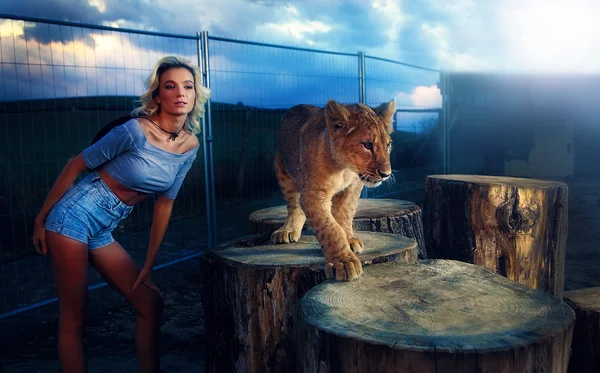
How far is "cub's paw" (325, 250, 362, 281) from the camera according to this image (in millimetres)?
2553

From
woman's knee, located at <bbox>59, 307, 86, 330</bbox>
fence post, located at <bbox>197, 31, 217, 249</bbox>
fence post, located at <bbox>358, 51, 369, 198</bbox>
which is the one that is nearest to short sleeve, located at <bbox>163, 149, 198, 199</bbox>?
woman's knee, located at <bbox>59, 307, 86, 330</bbox>

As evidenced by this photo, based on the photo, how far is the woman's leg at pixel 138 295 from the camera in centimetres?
302

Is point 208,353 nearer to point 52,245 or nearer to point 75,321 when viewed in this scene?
point 75,321

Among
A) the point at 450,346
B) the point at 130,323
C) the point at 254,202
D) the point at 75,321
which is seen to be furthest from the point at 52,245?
the point at 254,202

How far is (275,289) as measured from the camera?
112 inches

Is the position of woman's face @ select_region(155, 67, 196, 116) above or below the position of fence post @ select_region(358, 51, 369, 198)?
below

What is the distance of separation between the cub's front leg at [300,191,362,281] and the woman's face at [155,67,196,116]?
2.74ft

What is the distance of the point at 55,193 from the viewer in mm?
2840

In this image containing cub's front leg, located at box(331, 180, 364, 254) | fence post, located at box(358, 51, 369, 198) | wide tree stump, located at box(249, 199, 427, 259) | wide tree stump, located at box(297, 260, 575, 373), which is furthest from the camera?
fence post, located at box(358, 51, 369, 198)

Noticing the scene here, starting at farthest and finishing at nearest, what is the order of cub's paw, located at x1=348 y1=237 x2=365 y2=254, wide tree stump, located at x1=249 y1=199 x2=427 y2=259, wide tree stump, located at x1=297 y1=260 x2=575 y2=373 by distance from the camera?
1. wide tree stump, located at x1=249 y1=199 x2=427 y2=259
2. cub's paw, located at x1=348 y1=237 x2=365 y2=254
3. wide tree stump, located at x1=297 y1=260 x2=575 y2=373

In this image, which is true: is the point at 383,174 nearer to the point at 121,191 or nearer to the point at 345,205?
the point at 345,205

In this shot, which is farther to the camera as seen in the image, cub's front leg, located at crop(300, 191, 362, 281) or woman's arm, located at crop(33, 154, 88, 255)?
woman's arm, located at crop(33, 154, 88, 255)

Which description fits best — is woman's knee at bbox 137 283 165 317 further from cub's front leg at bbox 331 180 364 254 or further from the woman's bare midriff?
cub's front leg at bbox 331 180 364 254

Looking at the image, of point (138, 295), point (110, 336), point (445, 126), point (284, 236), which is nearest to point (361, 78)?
point (445, 126)
